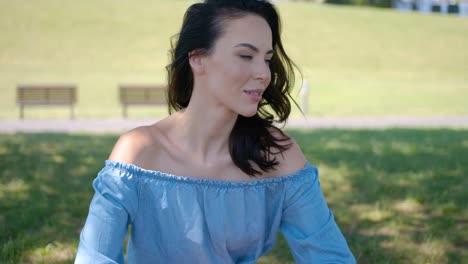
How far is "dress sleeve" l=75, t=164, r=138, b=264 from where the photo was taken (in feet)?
6.64

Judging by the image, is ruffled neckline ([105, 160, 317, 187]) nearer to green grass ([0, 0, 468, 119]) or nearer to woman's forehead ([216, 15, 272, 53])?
woman's forehead ([216, 15, 272, 53])

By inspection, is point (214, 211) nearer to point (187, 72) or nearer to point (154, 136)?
point (154, 136)

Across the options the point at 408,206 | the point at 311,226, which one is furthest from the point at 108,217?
the point at 408,206

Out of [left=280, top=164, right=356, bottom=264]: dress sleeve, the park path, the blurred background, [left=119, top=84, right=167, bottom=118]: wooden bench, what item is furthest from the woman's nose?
[left=119, top=84, right=167, bottom=118]: wooden bench

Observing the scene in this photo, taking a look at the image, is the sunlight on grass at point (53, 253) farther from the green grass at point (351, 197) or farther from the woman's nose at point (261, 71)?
the woman's nose at point (261, 71)

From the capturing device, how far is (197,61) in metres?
2.25

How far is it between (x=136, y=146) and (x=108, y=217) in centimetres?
28

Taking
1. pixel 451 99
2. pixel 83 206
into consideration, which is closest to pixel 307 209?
pixel 83 206

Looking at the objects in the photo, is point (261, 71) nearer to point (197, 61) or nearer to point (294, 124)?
point (197, 61)

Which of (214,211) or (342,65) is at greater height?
(214,211)

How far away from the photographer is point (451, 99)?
2419 centimetres

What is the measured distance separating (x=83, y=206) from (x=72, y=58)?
110 feet

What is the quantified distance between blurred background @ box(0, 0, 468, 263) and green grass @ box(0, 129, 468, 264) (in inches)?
0.6

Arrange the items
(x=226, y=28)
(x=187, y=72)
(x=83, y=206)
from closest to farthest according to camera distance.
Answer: (x=226, y=28) → (x=187, y=72) → (x=83, y=206)
